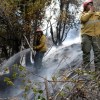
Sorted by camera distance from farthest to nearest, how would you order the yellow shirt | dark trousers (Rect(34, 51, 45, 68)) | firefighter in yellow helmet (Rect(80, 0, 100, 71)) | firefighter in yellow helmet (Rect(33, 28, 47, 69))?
Result: 1. dark trousers (Rect(34, 51, 45, 68))
2. firefighter in yellow helmet (Rect(33, 28, 47, 69))
3. the yellow shirt
4. firefighter in yellow helmet (Rect(80, 0, 100, 71))

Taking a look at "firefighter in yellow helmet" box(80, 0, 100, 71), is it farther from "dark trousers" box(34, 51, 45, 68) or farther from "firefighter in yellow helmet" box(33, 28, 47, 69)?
"dark trousers" box(34, 51, 45, 68)

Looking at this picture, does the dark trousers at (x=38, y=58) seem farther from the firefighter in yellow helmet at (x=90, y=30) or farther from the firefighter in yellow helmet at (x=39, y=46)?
the firefighter in yellow helmet at (x=90, y=30)

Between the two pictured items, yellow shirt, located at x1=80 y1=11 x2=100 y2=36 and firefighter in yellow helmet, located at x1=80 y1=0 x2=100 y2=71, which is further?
yellow shirt, located at x1=80 y1=11 x2=100 y2=36

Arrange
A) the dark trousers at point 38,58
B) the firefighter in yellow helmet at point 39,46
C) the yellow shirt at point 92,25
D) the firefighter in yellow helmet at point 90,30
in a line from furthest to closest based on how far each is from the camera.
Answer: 1. the dark trousers at point 38,58
2. the firefighter in yellow helmet at point 39,46
3. the yellow shirt at point 92,25
4. the firefighter in yellow helmet at point 90,30

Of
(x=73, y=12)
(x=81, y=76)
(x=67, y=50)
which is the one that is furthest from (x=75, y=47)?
(x=81, y=76)

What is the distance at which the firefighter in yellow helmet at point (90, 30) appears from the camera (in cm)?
859

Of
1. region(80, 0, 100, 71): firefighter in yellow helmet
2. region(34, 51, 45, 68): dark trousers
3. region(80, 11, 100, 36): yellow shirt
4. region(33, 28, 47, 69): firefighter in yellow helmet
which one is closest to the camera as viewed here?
region(80, 0, 100, 71): firefighter in yellow helmet

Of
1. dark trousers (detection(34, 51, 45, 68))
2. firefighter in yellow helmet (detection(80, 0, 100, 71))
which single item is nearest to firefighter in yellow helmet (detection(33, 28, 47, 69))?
dark trousers (detection(34, 51, 45, 68))

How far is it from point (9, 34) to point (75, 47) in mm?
4586

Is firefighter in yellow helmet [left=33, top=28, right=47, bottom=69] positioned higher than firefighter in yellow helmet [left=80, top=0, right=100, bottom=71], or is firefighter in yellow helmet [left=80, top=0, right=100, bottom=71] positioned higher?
firefighter in yellow helmet [left=80, top=0, right=100, bottom=71]

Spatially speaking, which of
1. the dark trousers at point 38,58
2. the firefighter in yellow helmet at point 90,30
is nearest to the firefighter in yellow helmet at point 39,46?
the dark trousers at point 38,58

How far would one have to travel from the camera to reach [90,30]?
28.8ft

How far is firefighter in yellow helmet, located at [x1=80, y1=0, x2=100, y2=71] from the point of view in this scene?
8594 mm

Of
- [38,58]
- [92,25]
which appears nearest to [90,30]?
[92,25]
